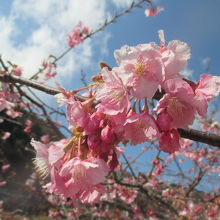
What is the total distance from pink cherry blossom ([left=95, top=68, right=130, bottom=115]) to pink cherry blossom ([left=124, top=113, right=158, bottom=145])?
0.18 feet

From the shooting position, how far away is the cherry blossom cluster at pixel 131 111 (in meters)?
0.83

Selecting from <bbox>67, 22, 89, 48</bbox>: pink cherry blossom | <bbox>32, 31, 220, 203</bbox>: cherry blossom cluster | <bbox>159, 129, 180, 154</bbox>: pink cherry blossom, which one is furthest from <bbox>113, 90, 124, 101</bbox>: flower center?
<bbox>67, 22, 89, 48</bbox>: pink cherry blossom

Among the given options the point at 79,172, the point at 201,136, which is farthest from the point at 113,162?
the point at 201,136

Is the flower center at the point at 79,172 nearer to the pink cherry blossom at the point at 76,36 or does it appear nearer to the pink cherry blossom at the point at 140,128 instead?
the pink cherry blossom at the point at 140,128

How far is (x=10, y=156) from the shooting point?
16.8 metres

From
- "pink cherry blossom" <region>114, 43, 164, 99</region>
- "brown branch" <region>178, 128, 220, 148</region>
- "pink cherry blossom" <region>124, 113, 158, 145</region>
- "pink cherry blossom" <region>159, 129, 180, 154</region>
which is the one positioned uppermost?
"pink cherry blossom" <region>114, 43, 164, 99</region>

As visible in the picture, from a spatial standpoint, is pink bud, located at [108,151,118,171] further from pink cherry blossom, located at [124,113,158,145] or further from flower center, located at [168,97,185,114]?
flower center, located at [168,97,185,114]

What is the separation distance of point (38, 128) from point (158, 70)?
18317 millimetres

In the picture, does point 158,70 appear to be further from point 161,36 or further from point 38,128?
point 38,128

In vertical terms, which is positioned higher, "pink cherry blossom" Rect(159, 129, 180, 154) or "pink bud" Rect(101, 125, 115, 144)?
"pink bud" Rect(101, 125, 115, 144)

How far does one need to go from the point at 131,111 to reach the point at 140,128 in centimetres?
8

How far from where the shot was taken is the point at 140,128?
0.89 metres

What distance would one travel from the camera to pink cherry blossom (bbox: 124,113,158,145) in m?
0.84

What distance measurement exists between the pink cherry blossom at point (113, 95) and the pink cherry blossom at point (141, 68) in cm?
3
